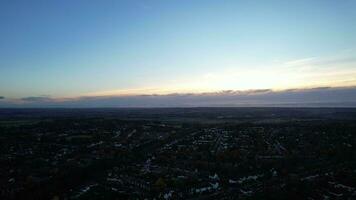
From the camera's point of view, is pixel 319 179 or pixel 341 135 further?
pixel 341 135

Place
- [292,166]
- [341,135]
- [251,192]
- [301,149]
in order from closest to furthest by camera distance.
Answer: [251,192] → [292,166] → [301,149] → [341,135]

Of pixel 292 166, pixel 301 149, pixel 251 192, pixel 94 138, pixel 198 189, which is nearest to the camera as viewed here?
pixel 251 192

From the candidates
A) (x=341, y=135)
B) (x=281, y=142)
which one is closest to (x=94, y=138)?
(x=281, y=142)

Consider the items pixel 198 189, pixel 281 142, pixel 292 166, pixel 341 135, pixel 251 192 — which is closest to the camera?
pixel 251 192

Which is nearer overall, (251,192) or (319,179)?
(251,192)

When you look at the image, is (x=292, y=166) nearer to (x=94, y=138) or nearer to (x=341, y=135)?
(x=341, y=135)

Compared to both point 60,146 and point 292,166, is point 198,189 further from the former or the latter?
point 60,146

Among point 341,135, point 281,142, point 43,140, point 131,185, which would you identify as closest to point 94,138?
point 43,140

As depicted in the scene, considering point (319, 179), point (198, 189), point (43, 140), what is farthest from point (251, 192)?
point (43, 140)

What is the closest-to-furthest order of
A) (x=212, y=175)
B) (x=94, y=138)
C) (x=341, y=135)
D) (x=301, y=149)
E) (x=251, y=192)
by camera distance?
(x=251, y=192) < (x=212, y=175) < (x=301, y=149) < (x=341, y=135) < (x=94, y=138)
